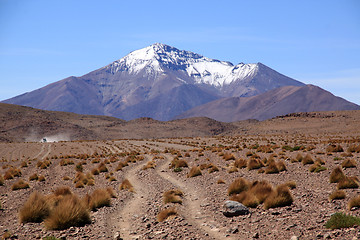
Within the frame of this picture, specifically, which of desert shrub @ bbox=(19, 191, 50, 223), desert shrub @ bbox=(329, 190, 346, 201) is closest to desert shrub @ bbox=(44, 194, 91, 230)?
desert shrub @ bbox=(19, 191, 50, 223)

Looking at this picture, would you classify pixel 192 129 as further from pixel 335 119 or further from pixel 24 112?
pixel 24 112

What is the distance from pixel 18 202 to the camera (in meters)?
17.4

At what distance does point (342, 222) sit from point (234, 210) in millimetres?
3702

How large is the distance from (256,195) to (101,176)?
1593 cm

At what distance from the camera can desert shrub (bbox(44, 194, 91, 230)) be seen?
1128cm

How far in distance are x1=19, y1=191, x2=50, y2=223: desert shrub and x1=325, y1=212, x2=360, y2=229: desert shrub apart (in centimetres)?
938

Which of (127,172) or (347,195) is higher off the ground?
(347,195)

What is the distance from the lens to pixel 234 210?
1193 cm

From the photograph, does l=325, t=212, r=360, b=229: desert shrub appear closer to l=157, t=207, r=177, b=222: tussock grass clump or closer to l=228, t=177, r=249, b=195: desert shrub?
l=157, t=207, r=177, b=222: tussock grass clump

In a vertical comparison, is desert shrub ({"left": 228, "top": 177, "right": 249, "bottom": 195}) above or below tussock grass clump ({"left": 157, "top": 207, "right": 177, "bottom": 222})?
above

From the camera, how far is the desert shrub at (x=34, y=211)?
12.4 m

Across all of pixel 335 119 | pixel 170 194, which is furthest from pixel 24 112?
pixel 170 194

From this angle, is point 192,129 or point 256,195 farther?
point 192,129

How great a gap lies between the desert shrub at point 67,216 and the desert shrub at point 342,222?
25.0 feet
